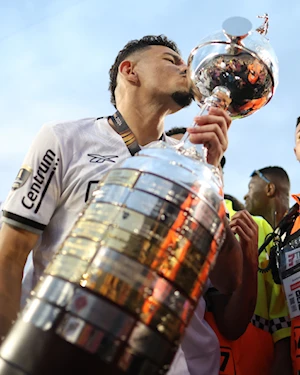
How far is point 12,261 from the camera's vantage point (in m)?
1.45

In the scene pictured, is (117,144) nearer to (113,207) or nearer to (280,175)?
(113,207)

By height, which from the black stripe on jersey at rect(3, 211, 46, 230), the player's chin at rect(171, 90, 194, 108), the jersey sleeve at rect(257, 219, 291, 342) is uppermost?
the player's chin at rect(171, 90, 194, 108)

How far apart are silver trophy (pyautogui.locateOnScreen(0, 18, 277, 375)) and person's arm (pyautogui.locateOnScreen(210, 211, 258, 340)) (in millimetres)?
1112

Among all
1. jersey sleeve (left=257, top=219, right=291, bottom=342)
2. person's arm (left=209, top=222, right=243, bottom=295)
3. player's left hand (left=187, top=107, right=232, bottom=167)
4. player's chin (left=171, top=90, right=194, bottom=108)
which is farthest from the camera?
jersey sleeve (left=257, top=219, right=291, bottom=342)

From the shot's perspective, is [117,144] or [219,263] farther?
[117,144]

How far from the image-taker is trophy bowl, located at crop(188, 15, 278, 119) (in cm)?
120

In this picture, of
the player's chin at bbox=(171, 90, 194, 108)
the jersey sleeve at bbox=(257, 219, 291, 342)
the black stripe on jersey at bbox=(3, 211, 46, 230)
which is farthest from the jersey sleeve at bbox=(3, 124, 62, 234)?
the jersey sleeve at bbox=(257, 219, 291, 342)

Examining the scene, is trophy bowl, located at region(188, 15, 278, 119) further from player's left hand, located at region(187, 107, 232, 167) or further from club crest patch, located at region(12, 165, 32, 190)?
club crest patch, located at region(12, 165, 32, 190)

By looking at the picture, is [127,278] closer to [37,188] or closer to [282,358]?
[37,188]

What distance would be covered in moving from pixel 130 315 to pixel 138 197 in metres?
0.18

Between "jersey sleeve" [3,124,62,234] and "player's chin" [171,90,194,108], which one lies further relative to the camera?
"player's chin" [171,90,194,108]

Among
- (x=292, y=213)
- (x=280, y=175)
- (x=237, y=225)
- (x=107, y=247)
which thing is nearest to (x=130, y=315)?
(x=107, y=247)

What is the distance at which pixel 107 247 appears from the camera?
0.68 meters

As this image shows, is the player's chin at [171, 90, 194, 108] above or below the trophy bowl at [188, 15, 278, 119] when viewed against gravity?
above
